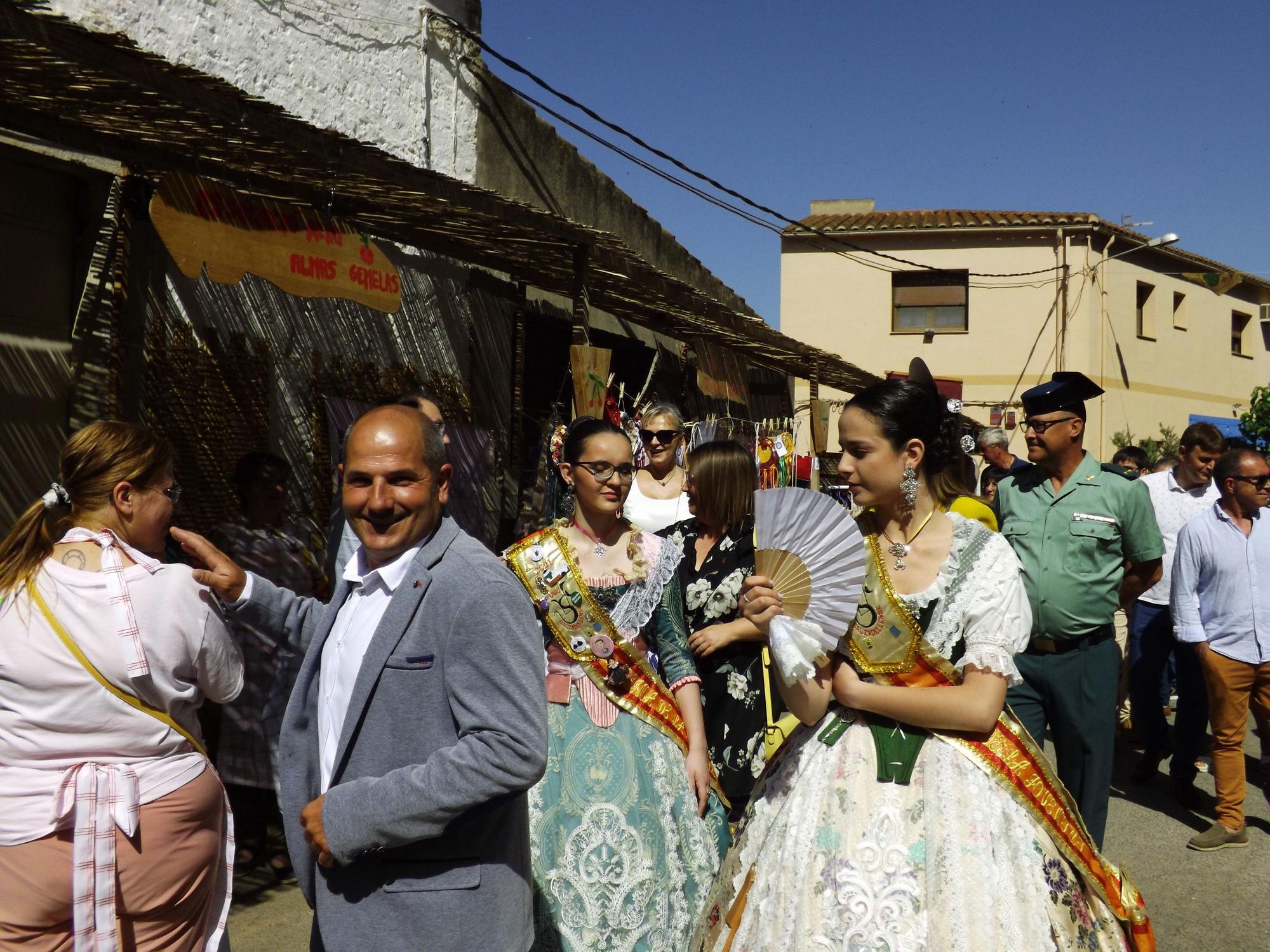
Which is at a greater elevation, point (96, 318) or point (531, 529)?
point (96, 318)

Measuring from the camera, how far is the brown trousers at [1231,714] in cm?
556

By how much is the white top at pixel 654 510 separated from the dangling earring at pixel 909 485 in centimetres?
278

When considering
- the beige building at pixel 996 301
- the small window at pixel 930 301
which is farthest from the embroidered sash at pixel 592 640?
the small window at pixel 930 301

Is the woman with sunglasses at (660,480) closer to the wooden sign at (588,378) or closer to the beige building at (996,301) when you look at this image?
the wooden sign at (588,378)

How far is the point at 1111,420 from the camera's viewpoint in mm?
24062

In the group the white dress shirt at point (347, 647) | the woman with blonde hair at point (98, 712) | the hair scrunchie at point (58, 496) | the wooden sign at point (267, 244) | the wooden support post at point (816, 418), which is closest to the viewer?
the white dress shirt at point (347, 647)

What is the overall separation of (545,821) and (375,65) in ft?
18.5

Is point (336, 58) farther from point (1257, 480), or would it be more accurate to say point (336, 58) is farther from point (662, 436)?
point (1257, 480)

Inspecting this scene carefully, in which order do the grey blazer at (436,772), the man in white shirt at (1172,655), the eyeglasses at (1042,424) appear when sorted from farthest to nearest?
the man in white shirt at (1172,655)
the eyeglasses at (1042,424)
the grey blazer at (436,772)

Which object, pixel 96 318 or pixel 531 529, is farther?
pixel 531 529

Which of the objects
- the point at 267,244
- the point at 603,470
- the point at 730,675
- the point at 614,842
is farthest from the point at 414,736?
the point at 267,244

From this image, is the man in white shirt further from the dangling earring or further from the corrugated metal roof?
the corrugated metal roof

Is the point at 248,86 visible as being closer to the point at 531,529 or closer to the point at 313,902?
the point at 531,529

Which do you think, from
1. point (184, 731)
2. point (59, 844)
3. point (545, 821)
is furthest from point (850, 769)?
point (59, 844)
